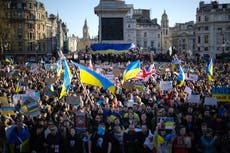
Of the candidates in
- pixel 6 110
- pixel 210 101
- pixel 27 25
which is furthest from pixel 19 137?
pixel 27 25

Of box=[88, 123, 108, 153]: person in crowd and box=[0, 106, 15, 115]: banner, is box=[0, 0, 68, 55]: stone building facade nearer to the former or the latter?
box=[0, 106, 15, 115]: banner

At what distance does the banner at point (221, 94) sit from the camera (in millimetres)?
14578

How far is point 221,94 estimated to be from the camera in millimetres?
14727

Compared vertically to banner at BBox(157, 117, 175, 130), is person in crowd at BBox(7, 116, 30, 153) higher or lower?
lower

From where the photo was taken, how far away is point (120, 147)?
433 inches

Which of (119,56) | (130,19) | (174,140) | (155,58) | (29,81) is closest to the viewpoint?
(174,140)

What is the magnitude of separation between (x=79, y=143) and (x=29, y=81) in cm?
1359

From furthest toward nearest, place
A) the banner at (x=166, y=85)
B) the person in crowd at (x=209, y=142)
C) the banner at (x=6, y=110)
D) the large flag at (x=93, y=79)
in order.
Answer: the banner at (x=166, y=85)
the large flag at (x=93, y=79)
the banner at (x=6, y=110)
the person in crowd at (x=209, y=142)

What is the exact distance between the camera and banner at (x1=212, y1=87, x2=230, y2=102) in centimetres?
1458

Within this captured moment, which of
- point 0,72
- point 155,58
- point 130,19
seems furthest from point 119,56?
point 130,19

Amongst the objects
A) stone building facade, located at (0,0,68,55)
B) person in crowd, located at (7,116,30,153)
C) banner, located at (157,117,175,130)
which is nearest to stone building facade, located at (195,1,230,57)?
stone building facade, located at (0,0,68,55)

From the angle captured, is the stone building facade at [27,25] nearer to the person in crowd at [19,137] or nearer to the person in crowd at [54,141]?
the person in crowd at [19,137]

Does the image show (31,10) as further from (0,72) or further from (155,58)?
(0,72)

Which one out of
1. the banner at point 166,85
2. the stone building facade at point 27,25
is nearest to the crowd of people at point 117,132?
the banner at point 166,85
